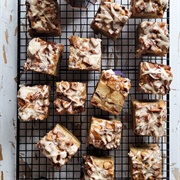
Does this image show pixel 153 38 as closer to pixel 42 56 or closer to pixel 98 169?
pixel 42 56

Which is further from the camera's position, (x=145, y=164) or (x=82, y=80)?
(x=82, y=80)

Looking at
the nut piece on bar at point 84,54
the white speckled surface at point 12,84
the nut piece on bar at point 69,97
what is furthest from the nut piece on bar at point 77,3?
the nut piece on bar at point 69,97

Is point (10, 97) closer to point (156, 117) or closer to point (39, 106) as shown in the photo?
point (39, 106)

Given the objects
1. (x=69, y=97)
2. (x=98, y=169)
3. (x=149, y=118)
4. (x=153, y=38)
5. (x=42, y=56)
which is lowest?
(x=98, y=169)

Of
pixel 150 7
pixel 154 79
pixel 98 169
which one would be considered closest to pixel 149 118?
pixel 154 79

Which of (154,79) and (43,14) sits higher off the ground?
(43,14)

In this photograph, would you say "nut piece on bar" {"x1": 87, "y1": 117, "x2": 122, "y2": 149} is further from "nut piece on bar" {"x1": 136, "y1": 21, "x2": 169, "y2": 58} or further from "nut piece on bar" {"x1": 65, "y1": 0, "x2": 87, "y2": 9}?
"nut piece on bar" {"x1": 65, "y1": 0, "x2": 87, "y2": 9}

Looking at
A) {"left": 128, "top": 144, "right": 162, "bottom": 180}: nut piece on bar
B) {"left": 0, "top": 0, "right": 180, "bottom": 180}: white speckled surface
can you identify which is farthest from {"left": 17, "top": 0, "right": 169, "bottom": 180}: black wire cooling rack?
{"left": 128, "top": 144, "right": 162, "bottom": 180}: nut piece on bar
